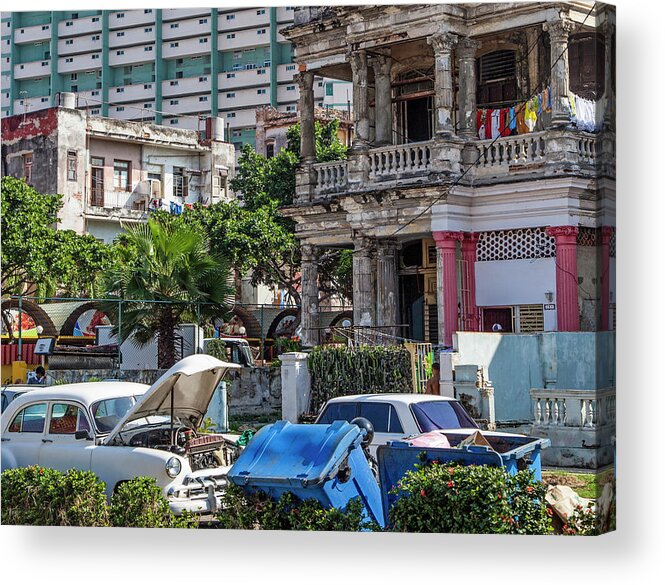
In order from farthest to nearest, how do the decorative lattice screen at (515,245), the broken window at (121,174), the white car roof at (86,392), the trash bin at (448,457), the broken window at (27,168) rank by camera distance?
the broken window at (121,174) → the broken window at (27,168) → the decorative lattice screen at (515,245) → the white car roof at (86,392) → the trash bin at (448,457)

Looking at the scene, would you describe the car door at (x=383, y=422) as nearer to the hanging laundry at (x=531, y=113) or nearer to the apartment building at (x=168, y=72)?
the hanging laundry at (x=531, y=113)

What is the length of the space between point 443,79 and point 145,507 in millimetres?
6738

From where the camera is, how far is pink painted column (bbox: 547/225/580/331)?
1219 centimetres

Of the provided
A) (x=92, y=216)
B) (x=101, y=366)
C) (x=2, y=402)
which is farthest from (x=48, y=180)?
(x=2, y=402)

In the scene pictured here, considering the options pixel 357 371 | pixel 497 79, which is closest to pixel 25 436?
pixel 357 371

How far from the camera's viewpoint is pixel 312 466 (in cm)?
1021

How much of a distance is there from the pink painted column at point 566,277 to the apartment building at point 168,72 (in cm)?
734

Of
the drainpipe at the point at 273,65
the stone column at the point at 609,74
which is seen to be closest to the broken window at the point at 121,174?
the drainpipe at the point at 273,65

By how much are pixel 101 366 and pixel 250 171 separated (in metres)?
10.1

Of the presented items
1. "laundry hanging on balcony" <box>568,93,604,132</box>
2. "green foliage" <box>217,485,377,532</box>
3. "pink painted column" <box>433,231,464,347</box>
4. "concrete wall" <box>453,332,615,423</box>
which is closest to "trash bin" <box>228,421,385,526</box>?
"green foliage" <box>217,485,377,532</box>

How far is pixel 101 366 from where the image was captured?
14148 mm

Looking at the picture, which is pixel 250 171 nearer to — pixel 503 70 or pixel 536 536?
pixel 503 70

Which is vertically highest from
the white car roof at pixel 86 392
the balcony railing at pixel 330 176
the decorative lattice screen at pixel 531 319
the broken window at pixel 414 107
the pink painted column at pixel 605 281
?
the broken window at pixel 414 107

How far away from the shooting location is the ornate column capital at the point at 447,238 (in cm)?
1459
